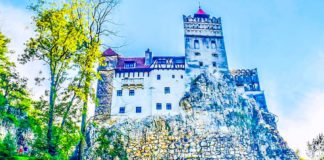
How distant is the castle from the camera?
35.4 metres

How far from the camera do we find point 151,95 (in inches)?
1414

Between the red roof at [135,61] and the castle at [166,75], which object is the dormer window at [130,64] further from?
the red roof at [135,61]

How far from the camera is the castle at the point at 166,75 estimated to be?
3544 centimetres

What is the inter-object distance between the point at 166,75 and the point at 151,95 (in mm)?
3735

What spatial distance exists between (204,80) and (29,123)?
30591 millimetres

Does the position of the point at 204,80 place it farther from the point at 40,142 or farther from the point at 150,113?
the point at 40,142

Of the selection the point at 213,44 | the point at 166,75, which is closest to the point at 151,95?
the point at 166,75

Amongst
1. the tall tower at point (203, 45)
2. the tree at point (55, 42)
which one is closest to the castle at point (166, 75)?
the tall tower at point (203, 45)

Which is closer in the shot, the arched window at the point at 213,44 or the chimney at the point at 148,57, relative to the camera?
the chimney at the point at 148,57

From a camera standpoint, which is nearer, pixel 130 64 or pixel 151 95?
pixel 151 95

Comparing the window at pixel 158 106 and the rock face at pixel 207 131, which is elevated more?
the window at pixel 158 106

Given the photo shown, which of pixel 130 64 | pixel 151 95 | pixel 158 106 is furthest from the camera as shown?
pixel 130 64

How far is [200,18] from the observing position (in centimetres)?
4444

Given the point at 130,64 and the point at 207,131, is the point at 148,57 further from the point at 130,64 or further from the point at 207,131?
the point at 207,131
